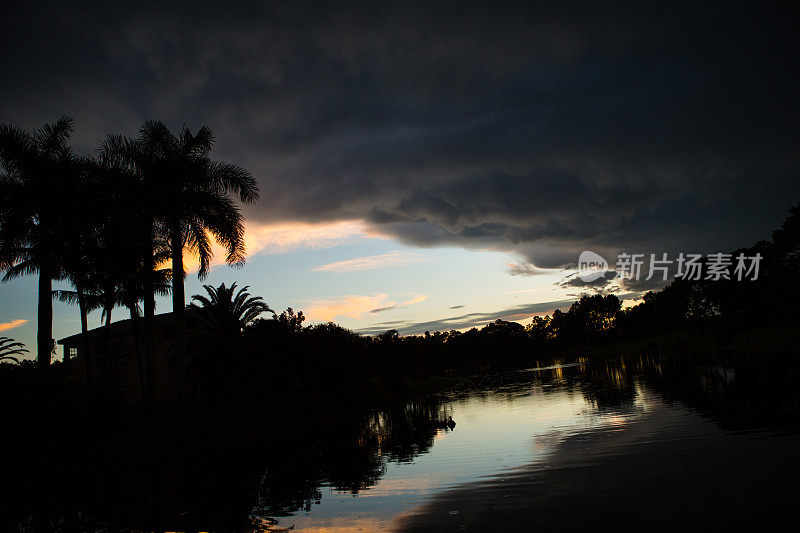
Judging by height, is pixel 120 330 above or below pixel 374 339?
above

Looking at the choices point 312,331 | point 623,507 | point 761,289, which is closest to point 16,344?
point 623,507

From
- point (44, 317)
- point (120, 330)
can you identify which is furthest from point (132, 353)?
point (44, 317)

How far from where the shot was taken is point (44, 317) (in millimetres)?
29438

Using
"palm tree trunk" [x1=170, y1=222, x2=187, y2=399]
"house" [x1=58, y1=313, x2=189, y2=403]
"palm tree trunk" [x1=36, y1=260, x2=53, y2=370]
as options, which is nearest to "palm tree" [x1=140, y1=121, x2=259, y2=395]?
"palm tree trunk" [x1=170, y1=222, x2=187, y2=399]

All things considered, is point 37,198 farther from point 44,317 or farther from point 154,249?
point 154,249

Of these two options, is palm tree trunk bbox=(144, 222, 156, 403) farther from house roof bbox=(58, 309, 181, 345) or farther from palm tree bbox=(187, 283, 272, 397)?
house roof bbox=(58, 309, 181, 345)

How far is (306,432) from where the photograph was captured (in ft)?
103

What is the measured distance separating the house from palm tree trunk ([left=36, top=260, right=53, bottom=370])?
505 inches

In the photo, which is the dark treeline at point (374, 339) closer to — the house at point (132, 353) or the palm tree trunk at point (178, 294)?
the house at point (132, 353)

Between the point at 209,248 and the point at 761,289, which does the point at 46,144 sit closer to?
the point at 209,248

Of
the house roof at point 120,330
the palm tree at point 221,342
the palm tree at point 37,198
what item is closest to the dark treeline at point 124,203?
the palm tree at point 37,198

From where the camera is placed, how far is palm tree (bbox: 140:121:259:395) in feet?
103

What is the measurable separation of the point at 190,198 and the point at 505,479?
85.2 ft

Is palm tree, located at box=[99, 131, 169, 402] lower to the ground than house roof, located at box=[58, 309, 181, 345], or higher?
higher
